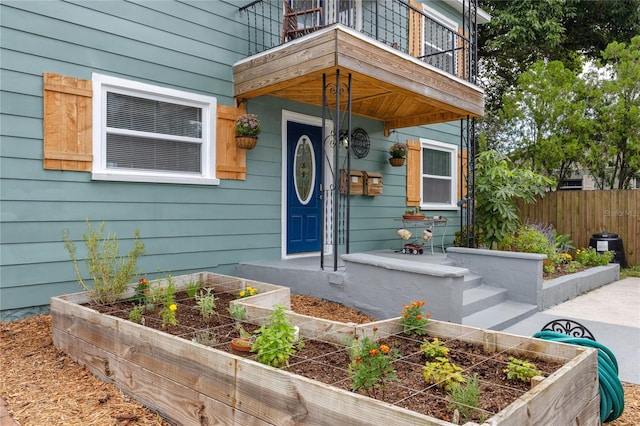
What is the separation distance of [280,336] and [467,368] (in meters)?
0.98

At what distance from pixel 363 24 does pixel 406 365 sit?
5.82 m

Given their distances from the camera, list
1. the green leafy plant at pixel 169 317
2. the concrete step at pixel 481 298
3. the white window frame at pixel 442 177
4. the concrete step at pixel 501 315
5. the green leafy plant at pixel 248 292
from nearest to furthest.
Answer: the green leafy plant at pixel 169 317, the green leafy plant at pixel 248 292, the concrete step at pixel 501 315, the concrete step at pixel 481 298, the white window frame at pixel 442 177

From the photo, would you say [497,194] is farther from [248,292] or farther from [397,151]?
[248,292]

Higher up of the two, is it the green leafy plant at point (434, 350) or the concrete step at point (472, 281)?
the green leafy plant at point (434, 350)

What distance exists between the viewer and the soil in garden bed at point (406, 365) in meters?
1.90

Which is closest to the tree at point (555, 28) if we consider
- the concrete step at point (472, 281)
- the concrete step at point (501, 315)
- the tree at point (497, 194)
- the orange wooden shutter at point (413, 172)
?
the orange wooden shutter at point (413, 172)

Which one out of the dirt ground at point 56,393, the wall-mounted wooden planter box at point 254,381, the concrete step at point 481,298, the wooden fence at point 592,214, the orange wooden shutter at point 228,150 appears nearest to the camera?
the wall-mounted wooden planter box at point 254,381

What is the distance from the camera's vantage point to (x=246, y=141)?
5.17 meters

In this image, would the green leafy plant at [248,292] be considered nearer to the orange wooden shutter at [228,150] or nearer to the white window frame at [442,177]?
the orange wooden shutter at [228,150]

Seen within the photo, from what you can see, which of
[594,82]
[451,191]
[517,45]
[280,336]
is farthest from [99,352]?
[517,45]

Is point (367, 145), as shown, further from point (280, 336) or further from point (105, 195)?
point (280, 336)

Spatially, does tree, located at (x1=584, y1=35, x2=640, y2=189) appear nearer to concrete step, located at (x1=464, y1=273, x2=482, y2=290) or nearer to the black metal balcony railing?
the black metal balcony railing

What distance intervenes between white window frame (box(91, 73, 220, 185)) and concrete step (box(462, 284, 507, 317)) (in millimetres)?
3063

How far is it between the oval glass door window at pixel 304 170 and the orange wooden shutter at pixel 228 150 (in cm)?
102
